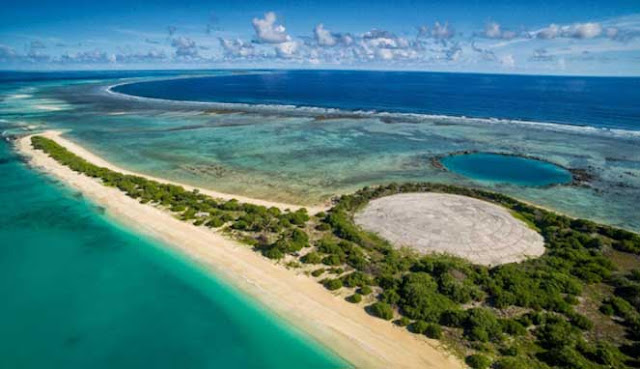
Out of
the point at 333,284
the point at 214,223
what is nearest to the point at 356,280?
the point at 333,284

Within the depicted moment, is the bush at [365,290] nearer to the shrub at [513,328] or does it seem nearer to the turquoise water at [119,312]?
the turquoise water at [119,312]

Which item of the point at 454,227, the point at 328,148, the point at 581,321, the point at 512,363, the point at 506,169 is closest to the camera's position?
the point at 512,363

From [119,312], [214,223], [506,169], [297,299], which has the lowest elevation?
[506,169]

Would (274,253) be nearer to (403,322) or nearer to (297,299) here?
(297,299)

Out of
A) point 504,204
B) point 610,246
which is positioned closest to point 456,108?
point 504,204

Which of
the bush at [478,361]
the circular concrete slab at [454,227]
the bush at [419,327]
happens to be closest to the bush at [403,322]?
the bush at [419,327]
